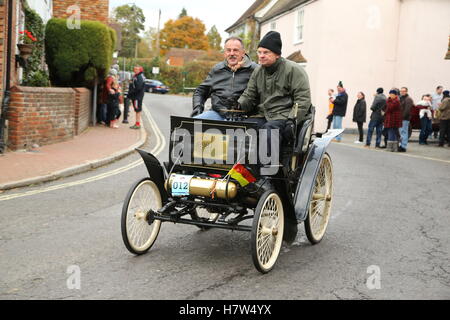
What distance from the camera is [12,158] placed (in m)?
10.8

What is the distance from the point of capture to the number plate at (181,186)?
4809mm

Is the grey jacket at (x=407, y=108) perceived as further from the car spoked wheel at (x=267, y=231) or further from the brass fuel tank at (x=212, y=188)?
the brass fuel tank at (x=212, y=188)

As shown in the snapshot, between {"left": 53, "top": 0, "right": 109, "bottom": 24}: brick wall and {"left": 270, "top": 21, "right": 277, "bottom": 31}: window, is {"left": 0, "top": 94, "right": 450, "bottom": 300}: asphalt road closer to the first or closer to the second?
{"left": 53, "top": 0, "right": 109, "bottom": 24}: brick wall

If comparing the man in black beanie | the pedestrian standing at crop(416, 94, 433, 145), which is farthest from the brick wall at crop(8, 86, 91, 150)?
the pedestrian standing at crop(416, 94, 433, 145)

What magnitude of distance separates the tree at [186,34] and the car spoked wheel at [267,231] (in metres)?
98.4

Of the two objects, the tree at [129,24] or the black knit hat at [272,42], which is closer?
the black knit hat at [272,42]

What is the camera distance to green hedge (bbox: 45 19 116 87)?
16.4 meters

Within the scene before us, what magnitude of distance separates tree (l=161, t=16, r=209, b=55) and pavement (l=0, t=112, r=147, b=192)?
87.4 meters

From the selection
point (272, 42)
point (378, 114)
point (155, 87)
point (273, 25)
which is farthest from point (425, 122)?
point (155, 87)

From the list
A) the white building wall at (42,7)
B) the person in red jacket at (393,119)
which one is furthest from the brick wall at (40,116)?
the person in red jacket at (393,119)

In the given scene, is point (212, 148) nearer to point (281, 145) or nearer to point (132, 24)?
point (281, 145)

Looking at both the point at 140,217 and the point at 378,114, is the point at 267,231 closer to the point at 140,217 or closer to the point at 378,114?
the point at 140,217
